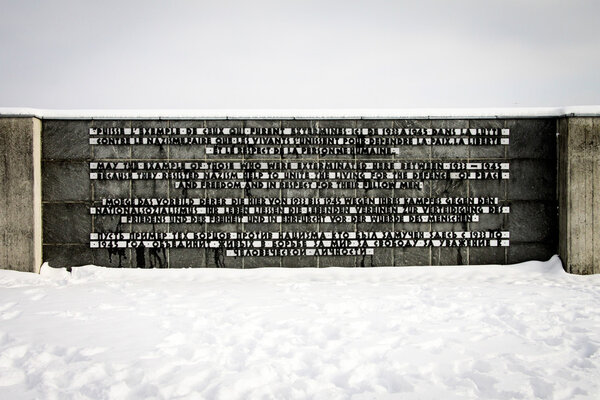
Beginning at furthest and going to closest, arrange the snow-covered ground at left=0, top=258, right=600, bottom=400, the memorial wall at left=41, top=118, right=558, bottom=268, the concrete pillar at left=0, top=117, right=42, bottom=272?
the memorial wall at left=41, top=118, right=558, bottom=268
the concrete pillar at left=0, top=117, right=42, bottom=272
the snow-covered ground at left=0, top=258, right=600, bottom=400

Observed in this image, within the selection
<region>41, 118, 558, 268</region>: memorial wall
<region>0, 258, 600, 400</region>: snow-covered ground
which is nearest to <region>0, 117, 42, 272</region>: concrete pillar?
<region>41, 118, 558, 268</region>: memorial wall

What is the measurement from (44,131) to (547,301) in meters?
8.97

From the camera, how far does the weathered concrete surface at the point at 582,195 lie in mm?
7074

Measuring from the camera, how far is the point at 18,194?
23.2ft

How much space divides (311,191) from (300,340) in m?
3.95

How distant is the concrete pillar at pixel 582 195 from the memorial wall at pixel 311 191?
1.14ft

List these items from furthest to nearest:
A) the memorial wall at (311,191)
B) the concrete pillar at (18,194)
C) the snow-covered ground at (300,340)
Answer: the memorial wall at (311,191) < the concrete pillar at (18,194) < the snow-covered ground at (300,340)

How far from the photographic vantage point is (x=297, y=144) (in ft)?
24.6

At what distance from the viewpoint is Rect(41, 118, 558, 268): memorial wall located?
24.2ft
